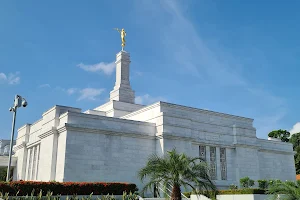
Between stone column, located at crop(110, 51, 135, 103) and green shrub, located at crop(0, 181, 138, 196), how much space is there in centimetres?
1343

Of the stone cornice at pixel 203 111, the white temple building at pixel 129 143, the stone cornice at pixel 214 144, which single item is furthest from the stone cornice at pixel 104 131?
the stone cornice at pixel 214 144

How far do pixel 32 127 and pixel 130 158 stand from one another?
11777 millimetres

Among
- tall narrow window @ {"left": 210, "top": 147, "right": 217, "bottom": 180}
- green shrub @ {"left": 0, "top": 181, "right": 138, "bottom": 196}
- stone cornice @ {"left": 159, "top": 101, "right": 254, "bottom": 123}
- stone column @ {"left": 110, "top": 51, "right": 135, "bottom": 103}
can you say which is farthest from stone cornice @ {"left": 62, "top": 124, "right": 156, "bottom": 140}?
stone column @ {"left": 110, "top": 51, "right": 135, "bottom": 103}

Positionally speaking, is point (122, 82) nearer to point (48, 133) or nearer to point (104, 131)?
point (104, 131)

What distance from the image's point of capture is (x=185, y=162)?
1591 cm

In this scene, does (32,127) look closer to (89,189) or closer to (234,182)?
(89,189)

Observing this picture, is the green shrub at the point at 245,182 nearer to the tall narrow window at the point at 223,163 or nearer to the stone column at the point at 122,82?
the tall narrow window at the point at 223,163

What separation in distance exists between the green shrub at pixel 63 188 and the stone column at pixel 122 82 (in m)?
13.4

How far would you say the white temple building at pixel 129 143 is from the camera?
22.8m

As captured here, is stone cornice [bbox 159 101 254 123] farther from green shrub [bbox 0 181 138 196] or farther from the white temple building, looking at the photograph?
green shrub [bbox 0 181 138 196]

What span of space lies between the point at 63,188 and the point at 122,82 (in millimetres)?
16380

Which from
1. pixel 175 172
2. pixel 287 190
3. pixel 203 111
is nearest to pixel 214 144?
pixel 203 111

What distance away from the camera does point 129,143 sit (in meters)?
24.7

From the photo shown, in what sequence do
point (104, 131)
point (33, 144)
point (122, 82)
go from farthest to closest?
point (122, 82) → point (33, 144) → point (104, 131)
